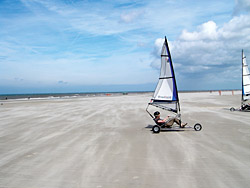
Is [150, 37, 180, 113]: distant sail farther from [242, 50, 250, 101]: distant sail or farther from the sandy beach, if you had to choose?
[242, 50, 250, 101]: distant sail

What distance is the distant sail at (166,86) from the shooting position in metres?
11.9

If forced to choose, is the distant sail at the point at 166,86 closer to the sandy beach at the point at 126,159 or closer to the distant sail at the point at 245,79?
the sandy beach at the point at 126,159

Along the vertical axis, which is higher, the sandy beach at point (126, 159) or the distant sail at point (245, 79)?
the distant sail at point (245, 79)

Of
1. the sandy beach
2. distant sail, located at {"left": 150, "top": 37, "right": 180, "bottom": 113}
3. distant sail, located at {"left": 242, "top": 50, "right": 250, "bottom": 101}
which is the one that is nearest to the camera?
the sandy beach

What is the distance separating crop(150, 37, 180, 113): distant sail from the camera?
11891 millimetres

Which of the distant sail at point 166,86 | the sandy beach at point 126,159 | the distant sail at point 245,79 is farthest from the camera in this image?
the distant sail at point 245,79

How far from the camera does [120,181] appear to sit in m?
5.49

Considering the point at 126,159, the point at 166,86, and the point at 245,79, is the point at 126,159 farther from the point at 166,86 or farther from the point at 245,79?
the point at 245,79

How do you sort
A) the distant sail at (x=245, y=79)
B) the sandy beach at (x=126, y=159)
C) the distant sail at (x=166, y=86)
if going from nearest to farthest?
the sandy beach at (x=126, y=159), the distant sail at (x=166, y=86), the distant sail at (x=245, y=79)

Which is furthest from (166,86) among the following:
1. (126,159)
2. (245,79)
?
(245,79)

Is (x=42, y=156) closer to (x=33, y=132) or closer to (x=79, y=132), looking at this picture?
(x=79, y=132)

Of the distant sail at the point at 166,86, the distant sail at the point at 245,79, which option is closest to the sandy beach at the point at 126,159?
the distant sail at the point at 166,86

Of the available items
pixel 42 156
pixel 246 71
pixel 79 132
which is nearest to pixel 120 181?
pixel 42 156

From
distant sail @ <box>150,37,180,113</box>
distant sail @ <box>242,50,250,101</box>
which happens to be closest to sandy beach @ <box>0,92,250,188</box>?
distant sail @ <box>150,37,180,113</box>
